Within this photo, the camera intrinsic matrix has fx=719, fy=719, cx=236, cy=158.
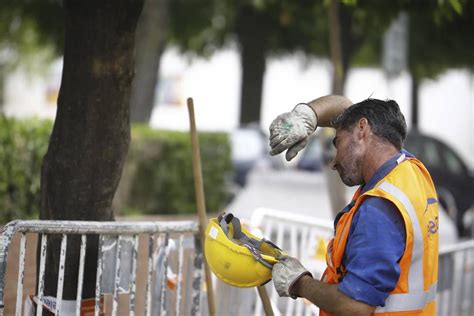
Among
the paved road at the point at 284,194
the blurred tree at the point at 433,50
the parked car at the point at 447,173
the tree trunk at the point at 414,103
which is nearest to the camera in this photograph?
the paved road at the point at 284,194

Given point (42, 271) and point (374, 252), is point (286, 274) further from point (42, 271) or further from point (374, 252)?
point (42, 271)

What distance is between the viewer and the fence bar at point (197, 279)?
13.3ft

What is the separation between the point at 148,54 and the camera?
41.9 ft

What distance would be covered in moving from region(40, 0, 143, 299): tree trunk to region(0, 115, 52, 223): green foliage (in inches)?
153

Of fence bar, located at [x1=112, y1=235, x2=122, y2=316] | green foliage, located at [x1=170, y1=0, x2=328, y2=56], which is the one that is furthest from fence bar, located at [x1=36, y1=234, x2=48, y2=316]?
green foliage, located at [x1=170, y1=0, x2=328, y2=56]

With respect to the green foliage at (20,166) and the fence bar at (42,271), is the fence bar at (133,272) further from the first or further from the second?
the green foliage at (20,166)

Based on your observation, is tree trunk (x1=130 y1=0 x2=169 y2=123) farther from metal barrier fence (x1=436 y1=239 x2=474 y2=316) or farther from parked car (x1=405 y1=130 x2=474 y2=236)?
metal barrier fence (x1=436 y1=239 x2=474 y2=316)

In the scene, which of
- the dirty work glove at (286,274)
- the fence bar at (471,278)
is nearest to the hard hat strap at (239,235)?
the dirty work glove at (286,274)

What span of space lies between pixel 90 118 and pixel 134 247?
2.21ft

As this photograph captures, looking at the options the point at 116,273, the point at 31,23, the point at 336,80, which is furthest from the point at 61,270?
the point at 31,23

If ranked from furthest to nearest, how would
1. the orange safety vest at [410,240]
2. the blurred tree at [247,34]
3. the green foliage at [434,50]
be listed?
the blurred tree at [247,34] < the green foliage at [434,50] < the orange safety vest at [410,240]

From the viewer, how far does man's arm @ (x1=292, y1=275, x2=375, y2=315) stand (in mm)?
2637

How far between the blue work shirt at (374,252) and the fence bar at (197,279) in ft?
4.86

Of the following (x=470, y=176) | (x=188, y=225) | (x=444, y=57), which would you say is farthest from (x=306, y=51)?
(x=188, y=225)
